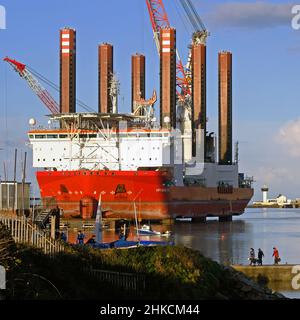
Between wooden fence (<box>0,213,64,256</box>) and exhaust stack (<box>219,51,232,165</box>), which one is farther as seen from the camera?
exhaust stack (<box>219,51,232,165</box>)

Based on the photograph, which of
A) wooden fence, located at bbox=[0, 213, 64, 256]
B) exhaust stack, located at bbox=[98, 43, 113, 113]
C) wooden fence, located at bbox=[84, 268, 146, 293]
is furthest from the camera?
exhaust stack, located at bbox=[98, 43, 113, 113]

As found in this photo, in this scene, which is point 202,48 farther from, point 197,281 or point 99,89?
point 197,281

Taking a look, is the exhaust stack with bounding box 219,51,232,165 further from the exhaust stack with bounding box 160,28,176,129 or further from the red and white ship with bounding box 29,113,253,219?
the red and white ship with bounding box 29,113,253,219

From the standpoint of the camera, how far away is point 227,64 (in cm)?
8381

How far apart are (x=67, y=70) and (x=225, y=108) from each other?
16754 mm

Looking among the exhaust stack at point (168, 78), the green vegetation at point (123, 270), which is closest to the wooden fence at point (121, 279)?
the green vegetation at point (123, 270)

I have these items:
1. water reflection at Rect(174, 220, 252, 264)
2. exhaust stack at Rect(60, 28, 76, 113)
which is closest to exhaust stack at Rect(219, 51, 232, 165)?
exhaust stack at Rect(60, 28, 76, 113)

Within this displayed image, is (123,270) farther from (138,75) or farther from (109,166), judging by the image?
(138,75)

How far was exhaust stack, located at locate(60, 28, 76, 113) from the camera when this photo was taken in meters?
77.2

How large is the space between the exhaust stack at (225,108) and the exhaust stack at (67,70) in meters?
15.4

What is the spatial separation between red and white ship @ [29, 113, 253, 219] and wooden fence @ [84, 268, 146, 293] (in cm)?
4148

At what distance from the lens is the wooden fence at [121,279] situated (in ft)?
57.0

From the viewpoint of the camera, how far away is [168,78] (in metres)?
72.9
